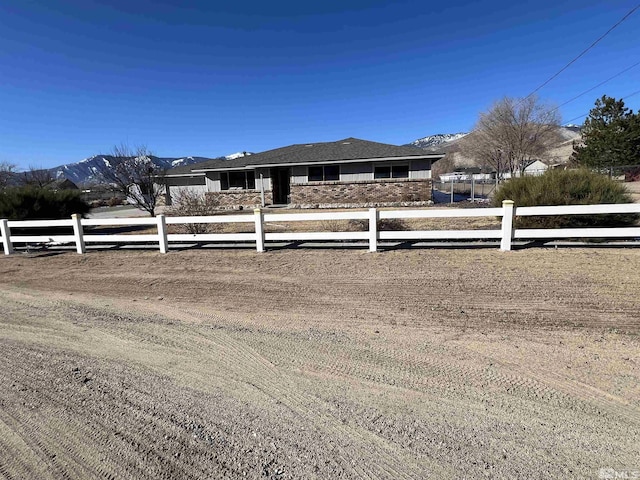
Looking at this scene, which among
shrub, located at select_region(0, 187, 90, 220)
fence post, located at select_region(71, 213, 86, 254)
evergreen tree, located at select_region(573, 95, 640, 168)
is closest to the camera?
fence post, located at select_region(71, 213, 86, 254)

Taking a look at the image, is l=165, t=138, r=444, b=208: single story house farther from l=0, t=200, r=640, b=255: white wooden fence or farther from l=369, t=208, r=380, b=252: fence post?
l=369, t=208, r=380, b=252: fence post

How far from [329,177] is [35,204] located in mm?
17290

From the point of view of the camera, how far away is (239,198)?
28.8m

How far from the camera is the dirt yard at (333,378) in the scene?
7.91 ft

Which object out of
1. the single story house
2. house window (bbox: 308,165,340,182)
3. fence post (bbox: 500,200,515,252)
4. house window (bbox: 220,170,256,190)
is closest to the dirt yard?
fence post (bbox: 500,200,515,252)

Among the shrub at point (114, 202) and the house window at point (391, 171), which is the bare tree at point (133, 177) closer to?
the house window at point (391, 171)

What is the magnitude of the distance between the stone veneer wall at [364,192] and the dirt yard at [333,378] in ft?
61.5

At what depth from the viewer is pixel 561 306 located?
479 cm

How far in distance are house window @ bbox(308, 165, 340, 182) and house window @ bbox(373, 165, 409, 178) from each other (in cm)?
279

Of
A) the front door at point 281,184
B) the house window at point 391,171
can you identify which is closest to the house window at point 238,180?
the front door at point 281,184

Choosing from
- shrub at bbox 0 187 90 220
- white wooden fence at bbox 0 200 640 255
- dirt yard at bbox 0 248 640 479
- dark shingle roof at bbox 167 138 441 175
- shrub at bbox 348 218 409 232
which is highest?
dark shingle roof at bbox 167 138 441 175

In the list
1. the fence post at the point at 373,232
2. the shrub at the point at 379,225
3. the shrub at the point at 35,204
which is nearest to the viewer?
the fence post at the point at 373,232

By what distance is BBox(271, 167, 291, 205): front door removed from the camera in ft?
94.0

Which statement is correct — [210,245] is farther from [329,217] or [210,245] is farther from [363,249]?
[363,249]
